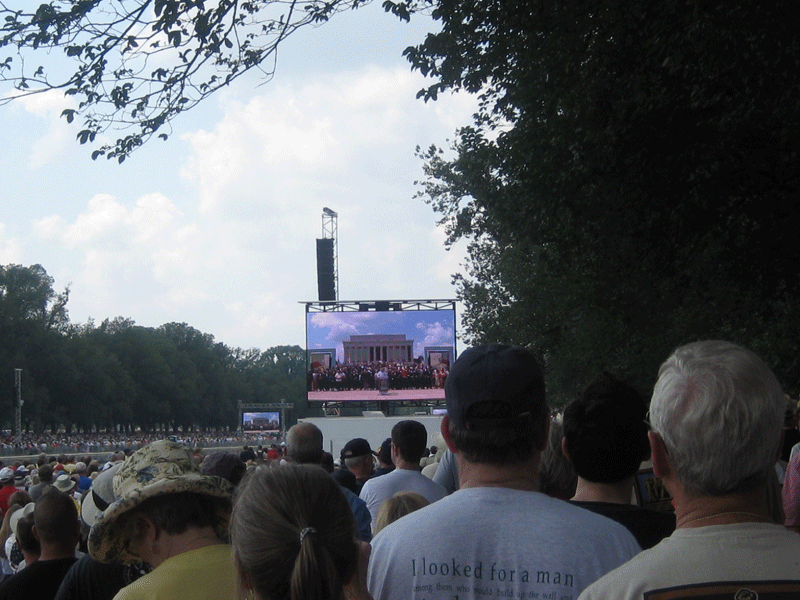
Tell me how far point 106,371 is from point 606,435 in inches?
4157

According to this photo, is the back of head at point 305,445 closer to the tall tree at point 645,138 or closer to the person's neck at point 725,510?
the person's neck at point 725,510

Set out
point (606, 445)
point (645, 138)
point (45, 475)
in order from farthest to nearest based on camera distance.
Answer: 1. point (45, 475)
2. point (645, 138)
3. point (606, 445)

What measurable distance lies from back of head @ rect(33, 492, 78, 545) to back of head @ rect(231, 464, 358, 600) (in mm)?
2496

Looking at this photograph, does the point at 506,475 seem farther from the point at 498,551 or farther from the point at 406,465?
the point at 406,465

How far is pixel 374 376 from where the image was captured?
38344 millimetres

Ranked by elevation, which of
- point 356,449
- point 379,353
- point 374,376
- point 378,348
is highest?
point 378,348

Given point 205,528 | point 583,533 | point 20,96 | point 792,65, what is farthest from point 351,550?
point 792,65

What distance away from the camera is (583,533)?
2.27 metres

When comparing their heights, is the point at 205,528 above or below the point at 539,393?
below

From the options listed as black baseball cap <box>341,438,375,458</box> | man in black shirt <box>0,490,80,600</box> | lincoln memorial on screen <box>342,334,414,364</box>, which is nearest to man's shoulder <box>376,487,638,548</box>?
man in black shirt <box>0,490,80,600</box>

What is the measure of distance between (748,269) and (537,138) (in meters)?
3.02

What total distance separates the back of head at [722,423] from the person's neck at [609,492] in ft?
4.07

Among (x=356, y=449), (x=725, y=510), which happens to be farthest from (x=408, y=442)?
(x=725, y=510)

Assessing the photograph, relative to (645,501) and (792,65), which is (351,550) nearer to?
(645,501)
